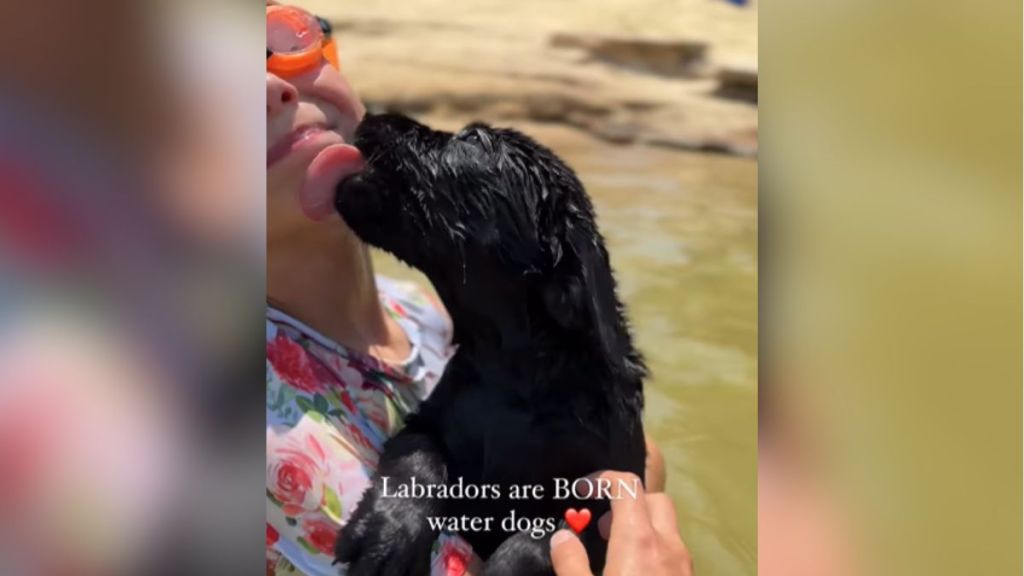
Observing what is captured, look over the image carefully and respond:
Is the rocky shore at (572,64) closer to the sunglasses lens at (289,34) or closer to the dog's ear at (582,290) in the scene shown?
the sunglasses lens at (289,34)

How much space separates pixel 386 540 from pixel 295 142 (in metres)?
0.70

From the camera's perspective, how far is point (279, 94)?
65.5 inches

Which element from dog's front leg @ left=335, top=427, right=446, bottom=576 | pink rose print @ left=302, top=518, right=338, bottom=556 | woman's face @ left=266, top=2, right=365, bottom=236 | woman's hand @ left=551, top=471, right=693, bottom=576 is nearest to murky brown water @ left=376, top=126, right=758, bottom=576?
woman's hand @ left=551, top=471, right=693, bottom=576

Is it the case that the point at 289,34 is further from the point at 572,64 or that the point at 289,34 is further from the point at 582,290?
the point at 582,290

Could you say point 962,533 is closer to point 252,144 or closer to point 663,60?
point 663,60

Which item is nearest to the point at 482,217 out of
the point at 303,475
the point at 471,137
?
the point at 471,137

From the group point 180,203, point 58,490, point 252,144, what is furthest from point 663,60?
point 58,490

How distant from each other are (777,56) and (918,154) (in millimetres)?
310

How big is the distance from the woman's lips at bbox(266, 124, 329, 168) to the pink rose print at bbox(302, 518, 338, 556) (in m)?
0.62

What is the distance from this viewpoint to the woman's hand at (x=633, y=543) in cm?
165

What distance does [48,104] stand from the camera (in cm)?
169

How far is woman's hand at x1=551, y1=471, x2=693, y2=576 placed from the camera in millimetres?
1653

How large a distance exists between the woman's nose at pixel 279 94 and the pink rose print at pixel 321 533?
27.8 inches

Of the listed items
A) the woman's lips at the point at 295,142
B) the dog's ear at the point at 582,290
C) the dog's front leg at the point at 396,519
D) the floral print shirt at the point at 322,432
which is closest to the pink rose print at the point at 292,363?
the floral print shirt at the point at 322,432
